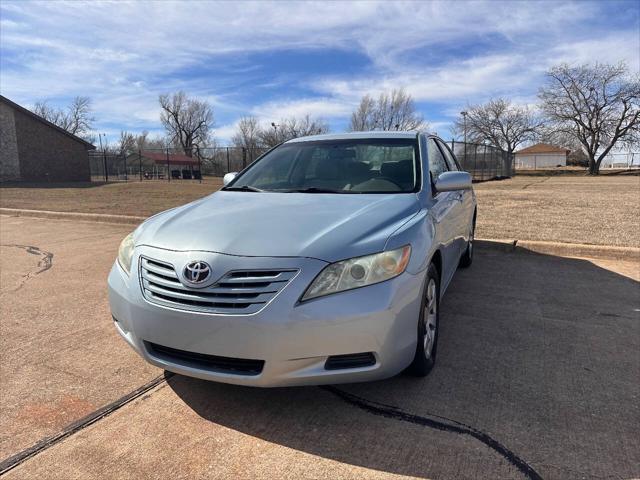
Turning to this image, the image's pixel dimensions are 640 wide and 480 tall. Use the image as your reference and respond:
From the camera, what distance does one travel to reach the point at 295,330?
221 cm

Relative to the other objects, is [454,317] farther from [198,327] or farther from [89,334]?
[89,334]

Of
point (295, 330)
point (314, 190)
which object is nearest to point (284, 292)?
point (295, 330)

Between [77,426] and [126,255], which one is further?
[126,255]

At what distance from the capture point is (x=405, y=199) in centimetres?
320

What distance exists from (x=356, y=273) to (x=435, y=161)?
7.70 ft

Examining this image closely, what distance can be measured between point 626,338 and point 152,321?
3.59 metres

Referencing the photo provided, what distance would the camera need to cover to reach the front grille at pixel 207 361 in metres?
2.33

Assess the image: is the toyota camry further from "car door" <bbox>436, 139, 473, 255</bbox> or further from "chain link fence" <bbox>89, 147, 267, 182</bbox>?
"chain link fence" <bbox>89, 147, 267, 182</bbox>

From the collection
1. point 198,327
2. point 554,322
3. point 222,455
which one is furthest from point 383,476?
point 554,322

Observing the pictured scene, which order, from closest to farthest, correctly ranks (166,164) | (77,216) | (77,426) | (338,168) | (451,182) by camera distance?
(77,426)
(451,182)
(338,168)
(77,216)
(166,164)

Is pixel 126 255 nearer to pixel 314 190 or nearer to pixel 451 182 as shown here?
pixel 314 190

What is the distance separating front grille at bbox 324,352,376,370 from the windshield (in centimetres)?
147

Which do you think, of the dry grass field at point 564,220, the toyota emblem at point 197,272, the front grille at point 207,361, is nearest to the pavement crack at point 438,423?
the front grille at point 207,361

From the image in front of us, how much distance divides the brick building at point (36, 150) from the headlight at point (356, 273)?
34.9 metres
